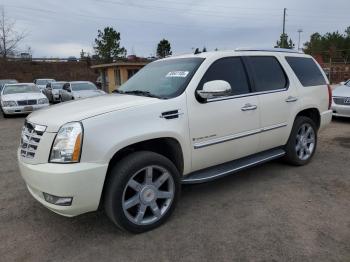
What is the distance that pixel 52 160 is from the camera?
2.99 m

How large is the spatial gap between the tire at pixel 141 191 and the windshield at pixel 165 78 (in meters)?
0.81

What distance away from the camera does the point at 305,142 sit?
539cm

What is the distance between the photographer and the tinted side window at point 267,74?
4.48 meters

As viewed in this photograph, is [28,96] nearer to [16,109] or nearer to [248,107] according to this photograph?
[16,109]

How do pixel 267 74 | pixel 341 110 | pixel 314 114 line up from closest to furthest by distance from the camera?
pixel 267 74 → pixel 314 114 → pixel 341 110

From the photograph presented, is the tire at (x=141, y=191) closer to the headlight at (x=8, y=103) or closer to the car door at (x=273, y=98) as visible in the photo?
the car door at (x=273, y=98)

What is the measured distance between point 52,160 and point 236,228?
6.35ft

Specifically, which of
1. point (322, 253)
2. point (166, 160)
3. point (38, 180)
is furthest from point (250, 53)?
point (38, 180)

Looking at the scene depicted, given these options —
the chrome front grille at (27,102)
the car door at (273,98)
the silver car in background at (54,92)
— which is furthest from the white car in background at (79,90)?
the car door at (273,98)

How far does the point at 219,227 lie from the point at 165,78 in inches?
73.5

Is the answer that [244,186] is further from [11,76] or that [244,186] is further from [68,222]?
[11,76]

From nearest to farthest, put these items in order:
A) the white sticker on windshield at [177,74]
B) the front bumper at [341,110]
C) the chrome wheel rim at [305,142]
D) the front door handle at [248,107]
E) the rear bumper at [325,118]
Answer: the white sticker on windshield at [177,74] < the front door handle at [248,107] < the chrome wheel rim at [305,142] < the rear bumper at [325,118] < the front bumper at [341,110]

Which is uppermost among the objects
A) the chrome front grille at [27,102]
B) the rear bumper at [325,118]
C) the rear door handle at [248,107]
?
the rear door handle at [248,107]

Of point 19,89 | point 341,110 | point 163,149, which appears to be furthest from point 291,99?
point 19,89
